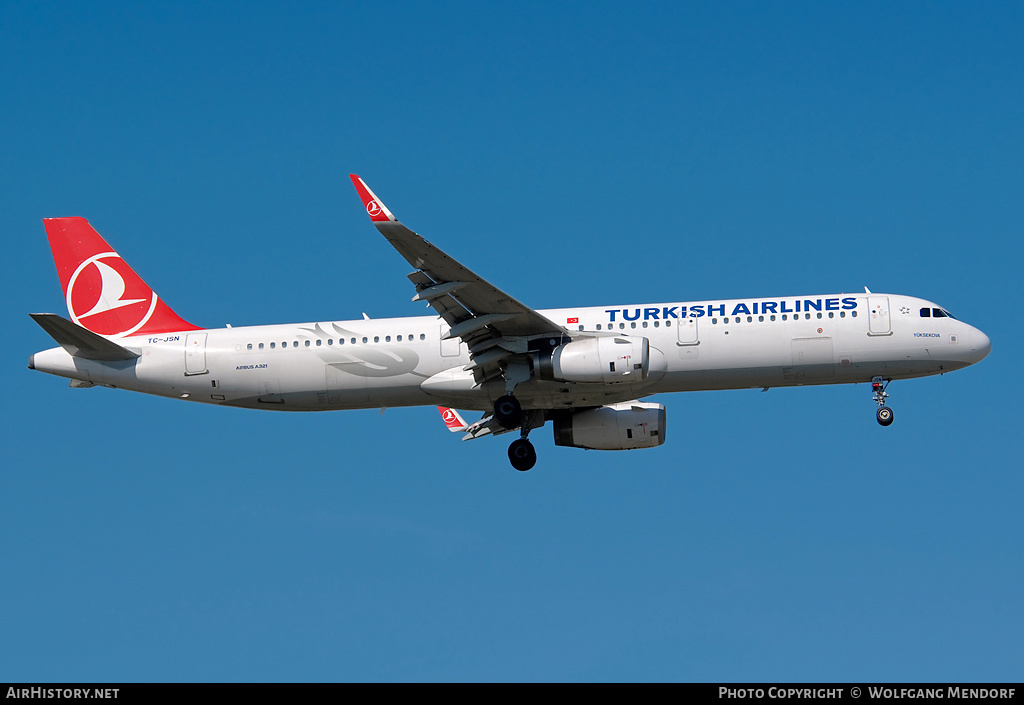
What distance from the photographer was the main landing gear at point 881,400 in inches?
1496

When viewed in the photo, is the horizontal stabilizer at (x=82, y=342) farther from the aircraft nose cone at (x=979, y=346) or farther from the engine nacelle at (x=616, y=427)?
the aircraft nose cone at (x=979, y=346)

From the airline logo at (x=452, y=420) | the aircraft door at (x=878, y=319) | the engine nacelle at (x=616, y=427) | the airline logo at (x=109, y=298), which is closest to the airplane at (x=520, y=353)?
the aircraft door at (x=878, y=319)

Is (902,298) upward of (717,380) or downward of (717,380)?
upward

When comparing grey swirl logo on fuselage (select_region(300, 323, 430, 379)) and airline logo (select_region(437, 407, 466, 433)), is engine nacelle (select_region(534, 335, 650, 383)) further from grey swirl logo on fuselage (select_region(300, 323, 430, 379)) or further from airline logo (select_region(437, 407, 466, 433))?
airline logo (select_region(437, 407, 466, 433))

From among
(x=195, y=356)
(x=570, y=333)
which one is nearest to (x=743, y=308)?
(x=570, y=333)

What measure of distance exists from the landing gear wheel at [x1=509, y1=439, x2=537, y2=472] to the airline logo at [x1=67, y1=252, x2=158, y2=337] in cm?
1395

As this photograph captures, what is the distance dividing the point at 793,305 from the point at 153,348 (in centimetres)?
2168

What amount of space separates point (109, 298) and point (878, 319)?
26849 mm

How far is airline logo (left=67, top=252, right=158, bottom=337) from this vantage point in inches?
1630
